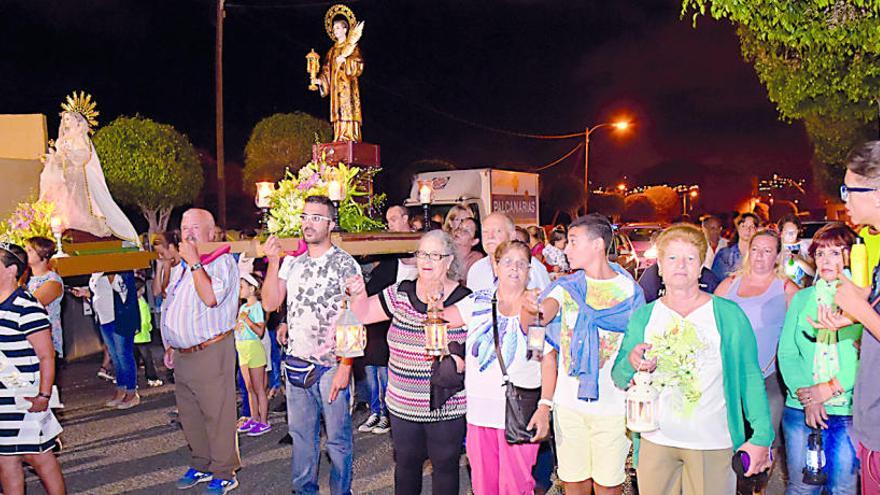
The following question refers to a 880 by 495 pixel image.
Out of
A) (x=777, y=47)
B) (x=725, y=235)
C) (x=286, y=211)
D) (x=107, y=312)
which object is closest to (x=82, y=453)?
(x=107, y=312)

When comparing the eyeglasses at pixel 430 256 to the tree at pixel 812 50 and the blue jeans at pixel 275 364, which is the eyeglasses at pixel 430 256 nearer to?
the tree at pixel 812 50

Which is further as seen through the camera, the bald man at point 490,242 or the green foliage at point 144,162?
the green foliage at point 144,162

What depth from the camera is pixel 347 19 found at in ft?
28.0

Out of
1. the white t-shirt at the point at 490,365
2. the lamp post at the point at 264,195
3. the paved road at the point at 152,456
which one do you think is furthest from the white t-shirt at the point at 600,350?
the lamp post at the point at 264,195

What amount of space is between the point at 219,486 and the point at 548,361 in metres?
3.19

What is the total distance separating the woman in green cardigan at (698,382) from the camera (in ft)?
12.5

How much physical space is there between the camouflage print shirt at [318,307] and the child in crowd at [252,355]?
2898 millimetres

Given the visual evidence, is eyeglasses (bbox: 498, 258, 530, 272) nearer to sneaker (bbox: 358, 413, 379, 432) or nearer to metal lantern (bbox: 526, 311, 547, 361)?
metal lantern (bbox: 526, 311, 547, 361)

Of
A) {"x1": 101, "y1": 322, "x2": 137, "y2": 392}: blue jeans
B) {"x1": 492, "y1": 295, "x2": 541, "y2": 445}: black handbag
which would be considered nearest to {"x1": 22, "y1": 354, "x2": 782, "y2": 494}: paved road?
{"x1": 101, "y1": 322, "x2": 137, "y2": 392}: blue jeans

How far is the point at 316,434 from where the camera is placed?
214 inches

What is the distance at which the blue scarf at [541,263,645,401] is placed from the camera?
4414mm

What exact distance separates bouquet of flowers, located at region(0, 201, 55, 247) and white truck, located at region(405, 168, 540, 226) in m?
10.0

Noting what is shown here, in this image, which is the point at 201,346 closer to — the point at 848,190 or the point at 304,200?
the point at 304,200

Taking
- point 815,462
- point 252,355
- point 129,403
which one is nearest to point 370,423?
point 252,355
